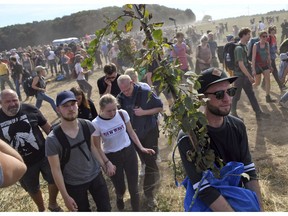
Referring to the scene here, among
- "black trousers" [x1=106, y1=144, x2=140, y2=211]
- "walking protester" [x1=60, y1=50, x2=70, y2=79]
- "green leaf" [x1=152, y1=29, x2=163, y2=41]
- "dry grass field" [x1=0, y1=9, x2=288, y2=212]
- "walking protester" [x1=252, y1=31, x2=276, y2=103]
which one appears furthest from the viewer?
"walking protester" [x1=60, y1=50, x2=70, y2=79]

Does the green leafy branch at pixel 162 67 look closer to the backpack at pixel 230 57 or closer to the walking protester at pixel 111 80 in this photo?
the walking protester at pixel 111 80

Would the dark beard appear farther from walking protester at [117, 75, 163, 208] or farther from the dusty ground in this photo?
the dusty ground

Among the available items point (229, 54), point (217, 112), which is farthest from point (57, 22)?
point (217, 112)

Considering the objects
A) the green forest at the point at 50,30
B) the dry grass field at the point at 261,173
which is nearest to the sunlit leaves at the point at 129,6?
the dry grass field at the point at 261,173

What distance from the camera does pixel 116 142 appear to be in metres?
3.62

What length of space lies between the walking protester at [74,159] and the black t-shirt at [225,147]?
1403mm

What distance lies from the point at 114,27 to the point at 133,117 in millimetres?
2664

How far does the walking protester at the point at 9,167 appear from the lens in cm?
145

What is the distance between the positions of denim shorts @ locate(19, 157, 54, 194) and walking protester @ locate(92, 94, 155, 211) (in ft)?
2.38

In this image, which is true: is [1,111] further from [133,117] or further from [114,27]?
[114,27]

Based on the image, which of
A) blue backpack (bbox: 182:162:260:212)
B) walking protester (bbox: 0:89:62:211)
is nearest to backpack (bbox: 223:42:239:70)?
walking protester (bbox: 0:89:62:211)

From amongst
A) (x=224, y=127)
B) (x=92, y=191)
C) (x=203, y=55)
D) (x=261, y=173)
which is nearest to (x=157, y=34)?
(x=224, y=127)

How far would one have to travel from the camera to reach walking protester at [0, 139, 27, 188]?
145cm
